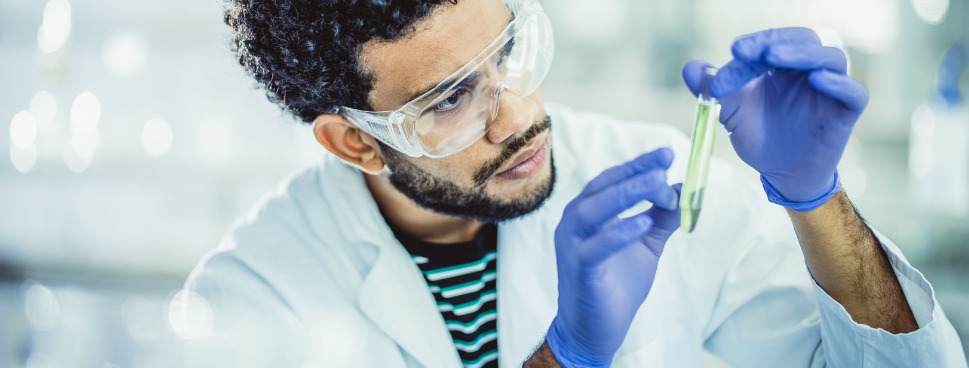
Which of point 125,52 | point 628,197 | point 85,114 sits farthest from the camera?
point 85,114

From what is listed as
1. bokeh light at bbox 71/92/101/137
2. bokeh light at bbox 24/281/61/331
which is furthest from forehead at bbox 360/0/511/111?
bokeh light at bbox 24/281/61/331

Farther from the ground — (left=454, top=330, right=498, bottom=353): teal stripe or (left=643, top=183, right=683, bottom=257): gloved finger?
(left=643, top=183, right=683, bottom=257): gloved finger

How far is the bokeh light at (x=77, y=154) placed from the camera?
10.7ft

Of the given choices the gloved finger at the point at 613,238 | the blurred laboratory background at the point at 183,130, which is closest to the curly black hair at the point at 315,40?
the gloved finger at the point at 613,238

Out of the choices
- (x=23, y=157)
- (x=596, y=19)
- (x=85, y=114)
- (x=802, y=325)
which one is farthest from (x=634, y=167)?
(x=23, y=157)

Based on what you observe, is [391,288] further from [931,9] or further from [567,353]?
[931,9]

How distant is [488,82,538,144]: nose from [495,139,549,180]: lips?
10 cm

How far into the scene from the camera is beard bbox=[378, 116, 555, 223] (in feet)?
4.12

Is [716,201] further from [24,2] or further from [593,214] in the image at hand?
[24,2]

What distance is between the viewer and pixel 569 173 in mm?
1451

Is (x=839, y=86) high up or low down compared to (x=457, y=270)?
up

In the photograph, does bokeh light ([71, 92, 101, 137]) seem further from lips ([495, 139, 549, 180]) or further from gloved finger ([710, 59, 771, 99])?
gloved finger ([710, 59, 771, 99])

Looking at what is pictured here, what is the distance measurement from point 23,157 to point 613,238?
4.00 meters

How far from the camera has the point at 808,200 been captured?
35.3 inches
